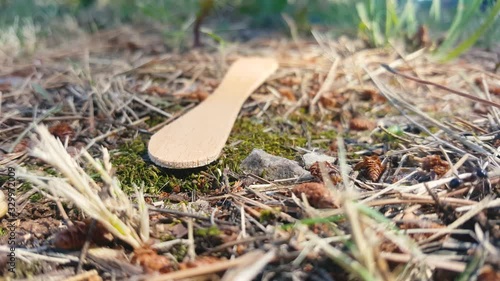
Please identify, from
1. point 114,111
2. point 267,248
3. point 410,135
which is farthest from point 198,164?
point 410,135

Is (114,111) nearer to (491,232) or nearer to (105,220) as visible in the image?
(105,220)

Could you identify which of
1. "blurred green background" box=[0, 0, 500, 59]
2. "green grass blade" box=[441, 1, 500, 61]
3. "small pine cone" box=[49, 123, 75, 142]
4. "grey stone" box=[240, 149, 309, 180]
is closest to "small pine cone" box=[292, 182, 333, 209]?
"grey stone" box=[240, 149, 309, 180]

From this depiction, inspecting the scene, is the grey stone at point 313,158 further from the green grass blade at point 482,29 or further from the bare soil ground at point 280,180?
the green grass blade at point 482,29

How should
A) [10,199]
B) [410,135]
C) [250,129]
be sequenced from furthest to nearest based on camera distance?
[250,129] < [410,135] < [10,199]

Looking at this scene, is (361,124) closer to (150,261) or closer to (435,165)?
(435,165)

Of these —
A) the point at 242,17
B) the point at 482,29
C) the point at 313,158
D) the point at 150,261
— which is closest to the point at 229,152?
the point at 313,158

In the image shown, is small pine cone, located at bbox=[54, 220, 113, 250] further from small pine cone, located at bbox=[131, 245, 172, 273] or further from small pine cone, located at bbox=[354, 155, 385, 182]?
small pine cone, located at bbox=[354, 155, 385, 182]

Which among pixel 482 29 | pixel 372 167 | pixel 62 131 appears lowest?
pixel 62 131
